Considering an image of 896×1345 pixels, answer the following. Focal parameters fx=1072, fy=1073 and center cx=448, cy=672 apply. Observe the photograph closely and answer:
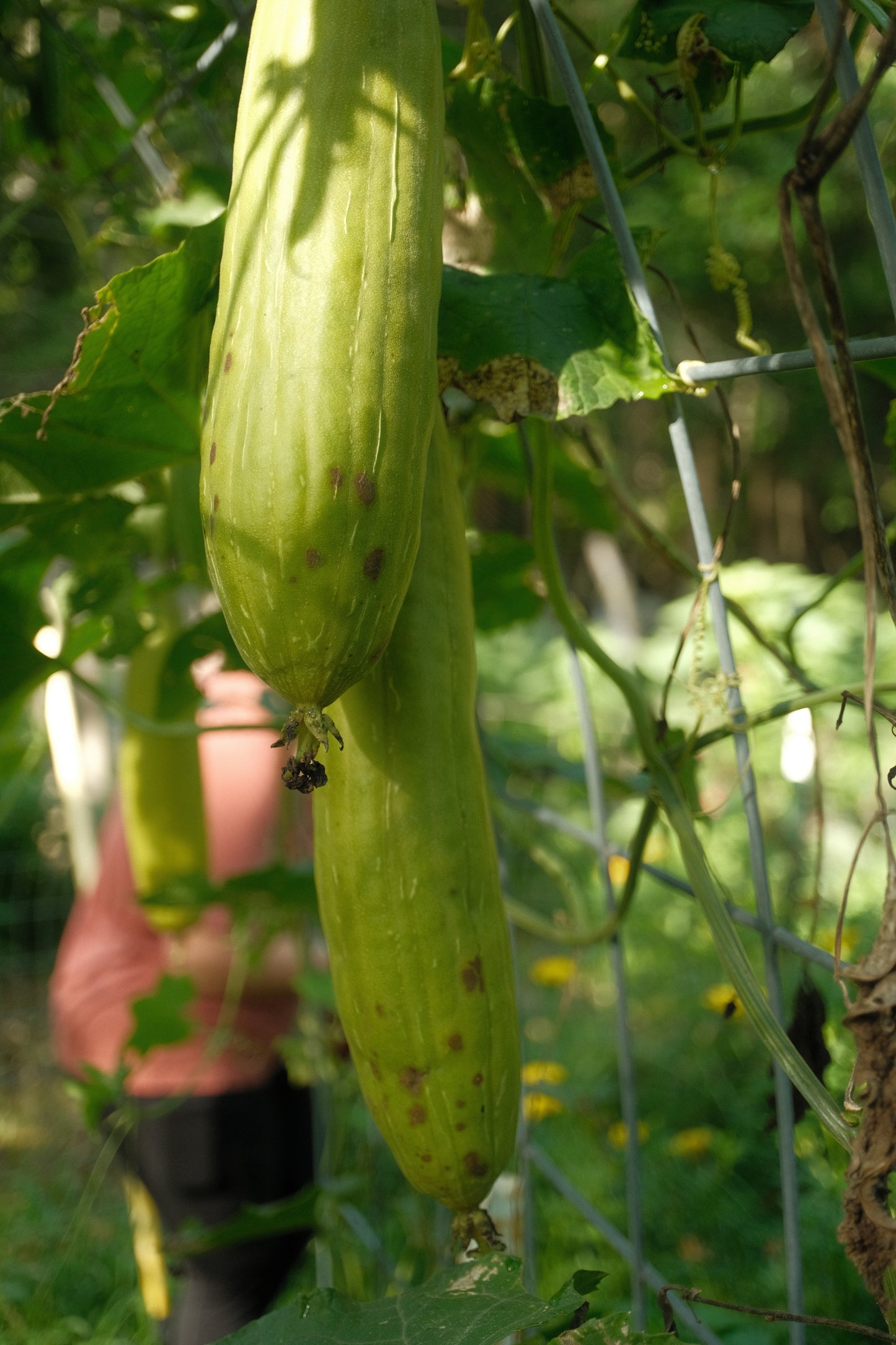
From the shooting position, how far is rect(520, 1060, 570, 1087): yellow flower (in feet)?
4.04

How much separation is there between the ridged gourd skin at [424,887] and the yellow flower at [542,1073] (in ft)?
1.78

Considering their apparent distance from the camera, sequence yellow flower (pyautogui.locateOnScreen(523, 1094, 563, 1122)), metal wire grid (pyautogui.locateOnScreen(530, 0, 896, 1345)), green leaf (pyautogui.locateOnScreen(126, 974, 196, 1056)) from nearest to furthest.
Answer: metal wire grid (pyautogui.locateOnScreen(530, 0, 896, 1345))
green leaf (pyautogui.locateOnScreen(126, 974, 196, 1056))
yellow flower (pyautogui.locateOnScreen(523, 1094, 563, 1122))

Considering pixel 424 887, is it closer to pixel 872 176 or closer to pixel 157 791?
pixel 872 176

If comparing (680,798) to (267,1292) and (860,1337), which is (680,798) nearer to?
(860,1337)

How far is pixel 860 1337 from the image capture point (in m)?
0.84

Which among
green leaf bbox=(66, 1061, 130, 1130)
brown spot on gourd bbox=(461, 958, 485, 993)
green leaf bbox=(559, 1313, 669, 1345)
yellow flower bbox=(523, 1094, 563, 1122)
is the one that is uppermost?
brown spot on gourd bbox=(461, 958, 485, 993)

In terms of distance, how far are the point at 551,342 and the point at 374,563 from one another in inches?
7.4

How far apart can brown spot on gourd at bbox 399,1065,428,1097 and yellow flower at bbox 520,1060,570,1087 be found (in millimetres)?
550

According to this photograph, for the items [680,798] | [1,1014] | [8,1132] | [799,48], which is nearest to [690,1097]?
[680,798]

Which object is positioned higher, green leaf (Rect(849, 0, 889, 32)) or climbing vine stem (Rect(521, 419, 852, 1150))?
Answer: green leaf (Rect(849, 0, 889, 32))

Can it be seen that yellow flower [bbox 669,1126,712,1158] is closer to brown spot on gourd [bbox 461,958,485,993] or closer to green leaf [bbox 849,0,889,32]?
brown spot on gourd [bbox 461,958,485,993]

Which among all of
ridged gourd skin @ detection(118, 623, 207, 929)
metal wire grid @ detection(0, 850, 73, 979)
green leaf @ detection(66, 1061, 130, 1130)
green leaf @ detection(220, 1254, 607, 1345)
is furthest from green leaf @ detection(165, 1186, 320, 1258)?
metal wire grid @ detection(0, 850, 73, 979)

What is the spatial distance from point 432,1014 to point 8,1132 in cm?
231

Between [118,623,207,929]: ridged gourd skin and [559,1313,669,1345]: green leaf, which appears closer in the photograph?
[559,1313,669,1345]: green leaf
